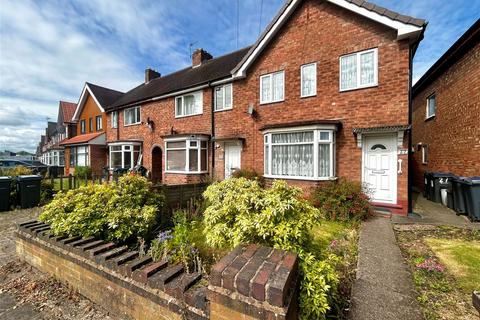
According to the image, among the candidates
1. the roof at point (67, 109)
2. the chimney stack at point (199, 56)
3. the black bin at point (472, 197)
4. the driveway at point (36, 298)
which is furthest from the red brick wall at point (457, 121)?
the roof at point (67, 109)

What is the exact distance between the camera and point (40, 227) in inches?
163

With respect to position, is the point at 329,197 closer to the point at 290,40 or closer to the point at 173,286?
the point at 173,286

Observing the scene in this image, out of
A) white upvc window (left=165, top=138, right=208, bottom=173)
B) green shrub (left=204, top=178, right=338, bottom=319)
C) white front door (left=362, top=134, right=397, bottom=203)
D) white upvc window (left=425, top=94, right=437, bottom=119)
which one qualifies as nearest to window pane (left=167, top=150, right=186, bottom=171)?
white upvc window (left=165, top=138, right=208, bottom=173)

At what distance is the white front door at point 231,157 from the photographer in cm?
1203

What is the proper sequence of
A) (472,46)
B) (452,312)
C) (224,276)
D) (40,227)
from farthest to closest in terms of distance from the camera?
(472,46)
(40,227)
(452,312)
(224,276)

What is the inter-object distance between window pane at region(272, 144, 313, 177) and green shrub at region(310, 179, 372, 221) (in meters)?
1.36

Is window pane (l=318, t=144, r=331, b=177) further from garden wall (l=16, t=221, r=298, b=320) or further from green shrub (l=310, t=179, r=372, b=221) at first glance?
garden wall (l=16, t=221, r=298, b=320)

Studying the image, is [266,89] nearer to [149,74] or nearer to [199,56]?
[199,56]

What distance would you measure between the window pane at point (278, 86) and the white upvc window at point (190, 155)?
4.66m

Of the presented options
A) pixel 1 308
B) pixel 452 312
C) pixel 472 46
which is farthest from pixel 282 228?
pixel 472 46

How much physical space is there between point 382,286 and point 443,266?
168 cm

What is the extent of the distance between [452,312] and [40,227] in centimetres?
632

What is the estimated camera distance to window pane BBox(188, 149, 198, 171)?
42.7 feet

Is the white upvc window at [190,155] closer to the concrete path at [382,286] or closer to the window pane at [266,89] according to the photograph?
the window pane at [266,89]
